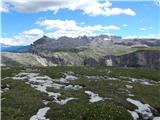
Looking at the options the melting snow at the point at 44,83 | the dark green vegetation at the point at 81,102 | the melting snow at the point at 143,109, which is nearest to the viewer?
the dark green vegetation at the point at 81,102

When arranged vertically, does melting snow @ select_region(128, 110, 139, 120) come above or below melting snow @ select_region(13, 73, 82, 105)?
below

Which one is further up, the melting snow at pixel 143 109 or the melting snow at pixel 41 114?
the melting snow at pixel 41 114

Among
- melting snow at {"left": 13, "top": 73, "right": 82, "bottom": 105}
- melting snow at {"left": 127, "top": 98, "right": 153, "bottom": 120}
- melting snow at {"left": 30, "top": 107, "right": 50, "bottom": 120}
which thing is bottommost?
melting snow at {"left": 127, "top": 98, "right": 153, "bottom": 120}

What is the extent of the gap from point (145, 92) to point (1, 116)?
2099cm

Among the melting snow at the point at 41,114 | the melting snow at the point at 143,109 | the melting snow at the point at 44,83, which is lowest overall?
the melting snow at the point at 143,109

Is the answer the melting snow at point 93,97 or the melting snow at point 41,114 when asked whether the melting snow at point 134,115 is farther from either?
the melting snow at point 41,114

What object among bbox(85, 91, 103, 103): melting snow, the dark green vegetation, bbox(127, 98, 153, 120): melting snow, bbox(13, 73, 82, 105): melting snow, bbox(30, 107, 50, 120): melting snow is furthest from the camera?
bbox(13, 73, 82, 105): melting snow

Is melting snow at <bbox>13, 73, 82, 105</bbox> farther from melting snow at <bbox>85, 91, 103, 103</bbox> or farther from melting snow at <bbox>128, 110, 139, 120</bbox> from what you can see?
melting snow at <bbox>128, 110, 139, 120</bbox>

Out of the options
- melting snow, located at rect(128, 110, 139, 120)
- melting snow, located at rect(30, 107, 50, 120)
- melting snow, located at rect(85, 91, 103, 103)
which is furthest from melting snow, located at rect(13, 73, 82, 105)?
melting snow, located at rect(128, 110, 139, 120)

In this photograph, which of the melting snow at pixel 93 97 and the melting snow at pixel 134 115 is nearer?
the melting snow at pixel 134 115

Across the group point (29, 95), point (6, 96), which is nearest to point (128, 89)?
point (29, 95)

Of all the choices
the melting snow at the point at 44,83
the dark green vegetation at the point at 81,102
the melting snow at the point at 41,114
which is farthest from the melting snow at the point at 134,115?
the melting snow at the point at 41,114

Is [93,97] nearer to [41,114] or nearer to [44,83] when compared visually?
[41,114]

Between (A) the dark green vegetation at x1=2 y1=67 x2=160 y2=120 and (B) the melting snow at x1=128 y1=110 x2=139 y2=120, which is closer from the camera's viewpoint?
(A) the dark green vegetation at x1=2 y1=67 x2=160 y2=120
